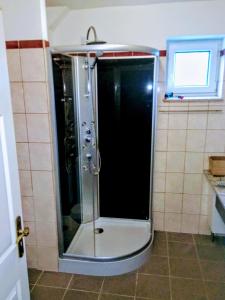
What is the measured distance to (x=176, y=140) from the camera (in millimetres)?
2658

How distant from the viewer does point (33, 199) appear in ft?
6.97

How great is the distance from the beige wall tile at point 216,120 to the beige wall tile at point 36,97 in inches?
66.0

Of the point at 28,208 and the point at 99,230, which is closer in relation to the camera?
the point at 28,208

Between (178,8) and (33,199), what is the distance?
2242 mm

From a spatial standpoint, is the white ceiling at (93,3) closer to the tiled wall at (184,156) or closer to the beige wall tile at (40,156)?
the tiled wall at (184,156)

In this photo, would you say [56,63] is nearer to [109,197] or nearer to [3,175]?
[3,175]

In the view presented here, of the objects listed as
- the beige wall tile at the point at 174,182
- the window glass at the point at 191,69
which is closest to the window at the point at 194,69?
the window glass at the point at 191,69

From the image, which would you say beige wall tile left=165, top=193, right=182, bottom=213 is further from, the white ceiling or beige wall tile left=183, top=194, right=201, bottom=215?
the white ceiling

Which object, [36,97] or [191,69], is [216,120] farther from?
[36,97]

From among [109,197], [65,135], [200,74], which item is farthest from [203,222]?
[65,135]

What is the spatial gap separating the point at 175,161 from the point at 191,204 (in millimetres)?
538

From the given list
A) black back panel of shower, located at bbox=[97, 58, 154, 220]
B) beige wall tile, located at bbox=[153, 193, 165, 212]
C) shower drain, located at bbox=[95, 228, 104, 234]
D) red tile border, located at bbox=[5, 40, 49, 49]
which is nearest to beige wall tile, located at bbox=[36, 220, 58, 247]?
shower drain, located at bbox=[95, 228, 104, 234]

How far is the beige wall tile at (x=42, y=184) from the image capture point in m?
2.05

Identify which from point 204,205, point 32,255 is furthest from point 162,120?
point 32,255
